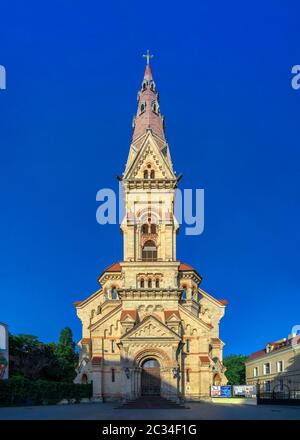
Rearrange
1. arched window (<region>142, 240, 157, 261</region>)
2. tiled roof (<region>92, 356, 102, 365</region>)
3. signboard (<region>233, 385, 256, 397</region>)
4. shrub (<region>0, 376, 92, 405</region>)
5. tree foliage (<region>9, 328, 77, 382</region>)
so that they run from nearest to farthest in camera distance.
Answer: shrub (<region>0, 376, 92, 405</region>), signboard (<region>233, 385, 256, 397</region>), tiled roof (<region>92, 356, 102, 365</region>), arched window (<region>142, 240, 157, 261</region>), tree foliage (<region>9, 328, 77, 382</region>)

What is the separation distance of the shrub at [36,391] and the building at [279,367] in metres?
21.0

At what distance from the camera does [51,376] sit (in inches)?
3095

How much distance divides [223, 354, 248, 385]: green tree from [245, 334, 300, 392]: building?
70.1ft

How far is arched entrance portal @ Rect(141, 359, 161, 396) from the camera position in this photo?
4994cm

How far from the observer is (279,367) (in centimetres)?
6806

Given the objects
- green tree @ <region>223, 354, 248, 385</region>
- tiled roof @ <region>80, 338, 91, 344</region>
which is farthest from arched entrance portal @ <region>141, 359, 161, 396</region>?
green tree @ <region>223, 354, 248, 385</region>

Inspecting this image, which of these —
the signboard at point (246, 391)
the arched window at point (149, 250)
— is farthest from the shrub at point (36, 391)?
the arched window at point (149, 250)

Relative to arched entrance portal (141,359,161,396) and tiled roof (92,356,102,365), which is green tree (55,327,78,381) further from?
arched entrance portal (141,359,161,396)

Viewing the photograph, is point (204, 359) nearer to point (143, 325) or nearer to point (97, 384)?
point (143, 325)

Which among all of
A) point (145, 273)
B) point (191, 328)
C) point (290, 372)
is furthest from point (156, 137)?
point (290, 372)

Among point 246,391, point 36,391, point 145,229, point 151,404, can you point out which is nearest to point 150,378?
point 151,404

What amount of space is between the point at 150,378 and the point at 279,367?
25.3 meters
